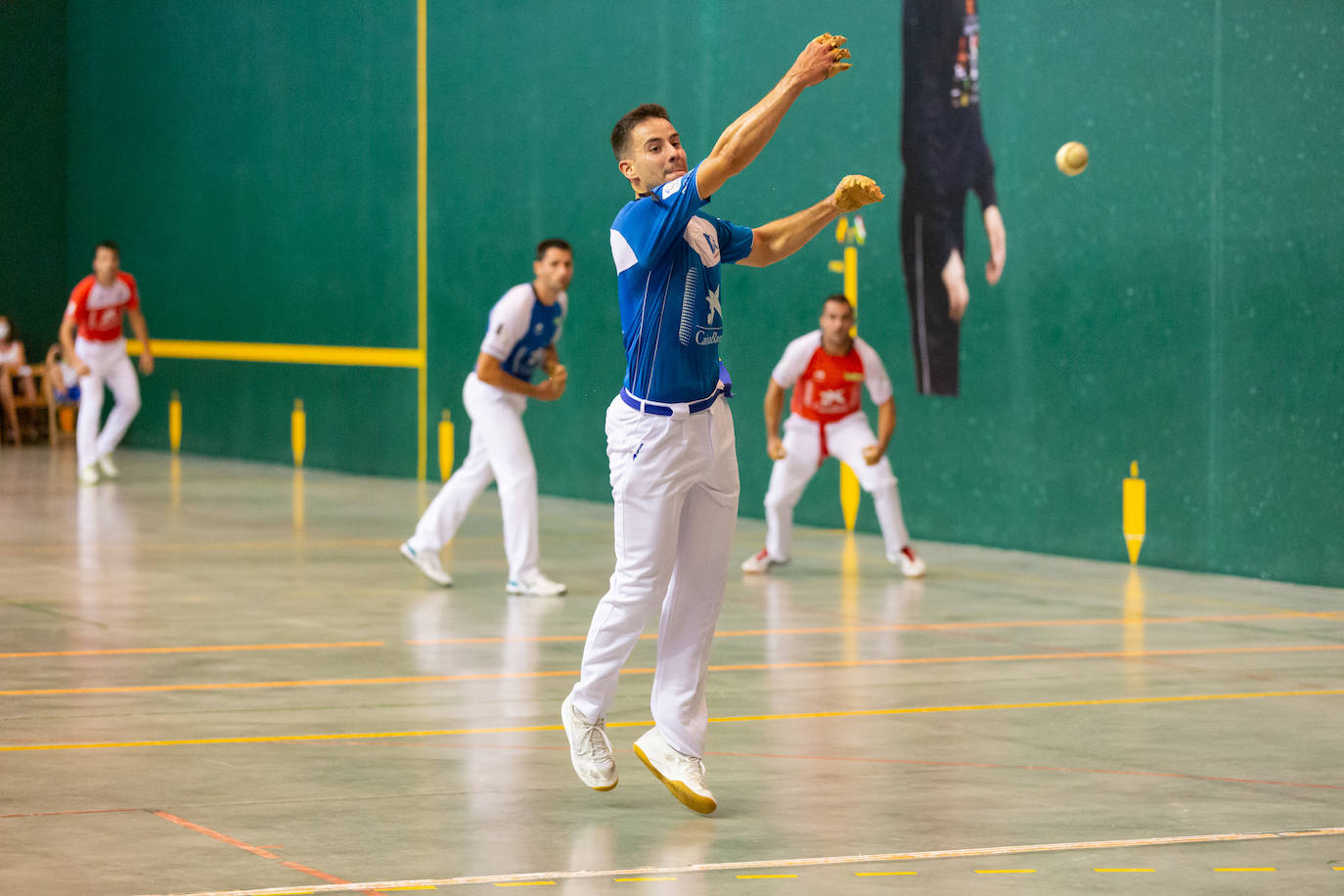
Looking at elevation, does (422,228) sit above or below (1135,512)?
above

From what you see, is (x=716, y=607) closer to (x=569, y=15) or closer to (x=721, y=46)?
(x=721, y=46)

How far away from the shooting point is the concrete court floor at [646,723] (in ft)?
17.1

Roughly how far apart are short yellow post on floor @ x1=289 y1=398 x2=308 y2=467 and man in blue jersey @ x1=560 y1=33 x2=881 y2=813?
15970 mm

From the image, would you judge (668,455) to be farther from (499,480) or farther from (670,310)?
(499,480)

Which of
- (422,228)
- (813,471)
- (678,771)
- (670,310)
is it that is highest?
(422,228)

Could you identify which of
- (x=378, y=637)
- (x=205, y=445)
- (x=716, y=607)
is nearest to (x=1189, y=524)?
(x=378, y=637)

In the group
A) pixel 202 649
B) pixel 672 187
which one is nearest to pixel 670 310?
pixel 672 187

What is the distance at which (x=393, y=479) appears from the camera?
1977cm

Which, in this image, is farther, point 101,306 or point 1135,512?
point 101,306

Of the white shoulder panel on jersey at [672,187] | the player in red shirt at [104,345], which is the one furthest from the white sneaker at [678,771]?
the player in red shirt at [104,345]

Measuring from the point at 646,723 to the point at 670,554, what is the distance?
5.37 feet

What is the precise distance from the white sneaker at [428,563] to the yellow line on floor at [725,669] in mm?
2972

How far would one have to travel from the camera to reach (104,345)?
1864cm

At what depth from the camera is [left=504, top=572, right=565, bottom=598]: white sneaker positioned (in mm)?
11062
